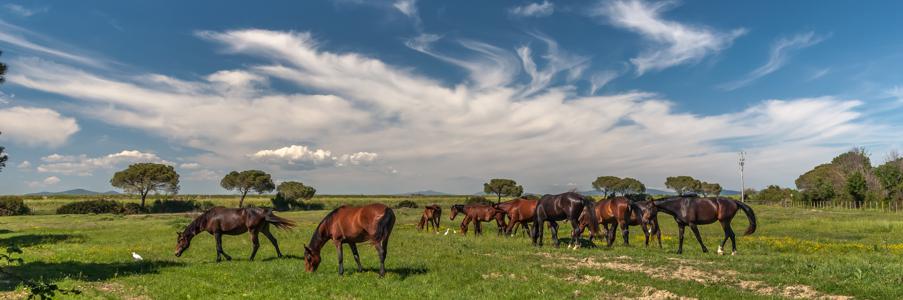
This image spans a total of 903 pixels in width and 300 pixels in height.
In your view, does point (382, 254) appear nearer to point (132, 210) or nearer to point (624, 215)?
point (624, 215)

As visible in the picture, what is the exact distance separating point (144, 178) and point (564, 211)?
262ft

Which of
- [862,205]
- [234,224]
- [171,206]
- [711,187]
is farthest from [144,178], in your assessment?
[711,187]

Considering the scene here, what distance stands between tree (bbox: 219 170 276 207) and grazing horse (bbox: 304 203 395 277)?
8659 centimetres

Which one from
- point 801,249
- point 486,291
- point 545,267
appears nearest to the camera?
point 486,291

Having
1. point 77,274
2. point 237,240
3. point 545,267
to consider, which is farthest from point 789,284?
point 237,240

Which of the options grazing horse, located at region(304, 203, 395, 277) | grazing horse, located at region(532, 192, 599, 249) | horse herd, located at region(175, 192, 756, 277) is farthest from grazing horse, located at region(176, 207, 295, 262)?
grazing horse, located at region(532, 192, 599, 249)

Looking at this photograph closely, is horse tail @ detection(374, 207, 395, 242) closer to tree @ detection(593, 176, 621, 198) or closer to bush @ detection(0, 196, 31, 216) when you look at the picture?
bush @ detection(0, 196, 31, 216)

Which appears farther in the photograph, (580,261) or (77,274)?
(580,261)

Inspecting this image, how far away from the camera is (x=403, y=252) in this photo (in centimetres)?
1966

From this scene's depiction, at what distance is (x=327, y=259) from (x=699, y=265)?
12.0 metres

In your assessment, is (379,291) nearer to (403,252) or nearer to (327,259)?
(327,259)

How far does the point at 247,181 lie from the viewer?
94.9 meters

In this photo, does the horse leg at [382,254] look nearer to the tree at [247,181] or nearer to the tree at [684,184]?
the tree at [247,181]

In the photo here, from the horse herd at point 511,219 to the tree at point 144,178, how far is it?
71587 millimetres
